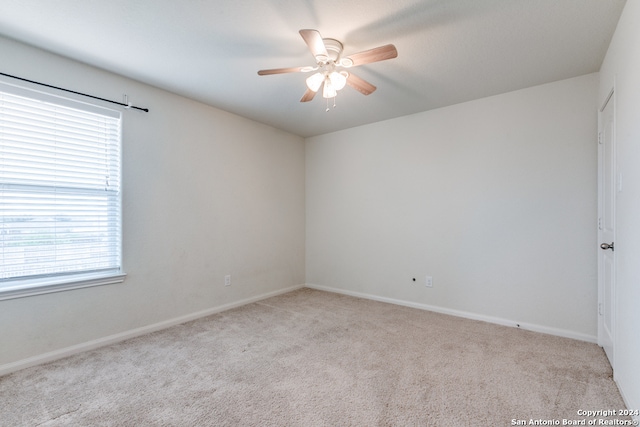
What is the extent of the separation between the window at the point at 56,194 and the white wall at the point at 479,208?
9.07ft

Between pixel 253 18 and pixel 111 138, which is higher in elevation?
pixel 253 18

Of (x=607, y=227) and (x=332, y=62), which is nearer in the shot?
(x=332, y=62)

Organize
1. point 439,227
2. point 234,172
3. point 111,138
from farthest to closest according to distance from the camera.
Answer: point 234,172
point 439,227
point 111,138

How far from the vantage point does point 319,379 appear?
81.1 inches

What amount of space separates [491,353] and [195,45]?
3.34 metres

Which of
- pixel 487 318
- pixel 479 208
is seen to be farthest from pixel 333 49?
pixel 487 318

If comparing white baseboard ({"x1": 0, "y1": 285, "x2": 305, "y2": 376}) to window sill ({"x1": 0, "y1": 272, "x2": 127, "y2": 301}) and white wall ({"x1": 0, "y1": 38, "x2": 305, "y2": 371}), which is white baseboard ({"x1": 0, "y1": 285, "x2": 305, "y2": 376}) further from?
window sill ({"x1": 0, "y1": 272, "x2": 127, "y2": 301})

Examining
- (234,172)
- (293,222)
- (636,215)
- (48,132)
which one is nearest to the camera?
(636,215)

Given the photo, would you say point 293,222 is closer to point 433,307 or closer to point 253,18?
point 433,307

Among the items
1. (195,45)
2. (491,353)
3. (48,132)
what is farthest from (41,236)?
(491,353)

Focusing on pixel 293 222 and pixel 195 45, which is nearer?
pixel 195 45

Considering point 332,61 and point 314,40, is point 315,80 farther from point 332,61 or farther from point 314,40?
point 314,40

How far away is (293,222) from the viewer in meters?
4.61

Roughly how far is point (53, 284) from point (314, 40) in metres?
2.67
